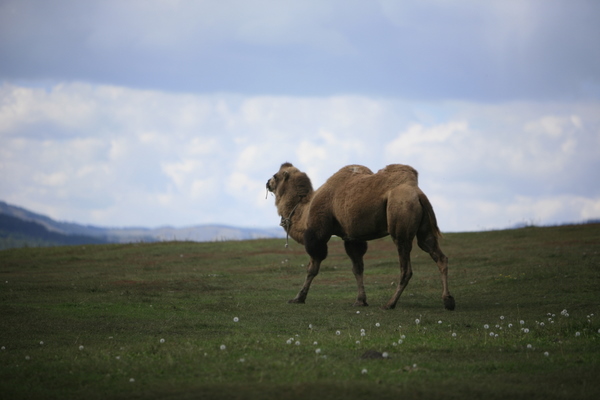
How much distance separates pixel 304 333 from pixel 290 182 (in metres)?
6.77

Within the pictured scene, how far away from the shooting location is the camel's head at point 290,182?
58.6 feet

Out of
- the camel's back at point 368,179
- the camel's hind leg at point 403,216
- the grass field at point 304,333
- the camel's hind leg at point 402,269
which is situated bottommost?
the grass field at point 304,333

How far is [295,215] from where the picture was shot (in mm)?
17609

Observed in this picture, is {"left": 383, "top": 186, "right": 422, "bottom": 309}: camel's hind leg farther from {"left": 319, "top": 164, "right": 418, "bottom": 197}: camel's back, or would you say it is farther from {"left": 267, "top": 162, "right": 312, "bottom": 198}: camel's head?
{"left": 267, "top": 162, "right": 312, "bottom": 198}: camel's head

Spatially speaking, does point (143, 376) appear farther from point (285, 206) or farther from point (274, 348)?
point (285, 206)

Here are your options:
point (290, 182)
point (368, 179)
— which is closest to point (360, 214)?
point (368, 179)

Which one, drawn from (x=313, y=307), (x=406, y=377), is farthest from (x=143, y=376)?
(x=313, y=307)

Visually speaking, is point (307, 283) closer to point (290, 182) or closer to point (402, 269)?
point (402, 269)

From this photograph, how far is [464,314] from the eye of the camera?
14.0m

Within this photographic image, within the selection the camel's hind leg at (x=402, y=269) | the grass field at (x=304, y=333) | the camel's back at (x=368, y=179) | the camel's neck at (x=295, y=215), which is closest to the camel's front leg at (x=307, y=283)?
the grass field at (x=304, y=333)

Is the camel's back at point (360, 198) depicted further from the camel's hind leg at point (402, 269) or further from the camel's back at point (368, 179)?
the camel's hind leg at point (402, 269)

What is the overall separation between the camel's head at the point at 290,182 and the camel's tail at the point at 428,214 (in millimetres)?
3767

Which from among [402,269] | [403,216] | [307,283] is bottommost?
[307,283]

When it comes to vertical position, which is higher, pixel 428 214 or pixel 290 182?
pixel 290 182
